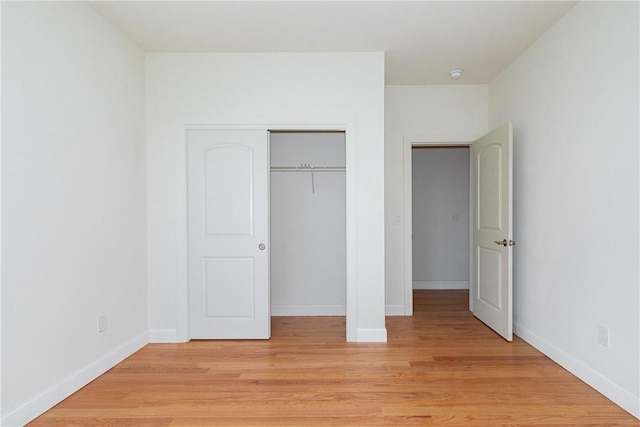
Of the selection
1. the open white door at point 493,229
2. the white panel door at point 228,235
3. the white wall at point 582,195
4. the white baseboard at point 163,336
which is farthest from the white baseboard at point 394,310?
the white baseboard at point 163,336

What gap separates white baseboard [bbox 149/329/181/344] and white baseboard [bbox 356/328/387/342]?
1.66m

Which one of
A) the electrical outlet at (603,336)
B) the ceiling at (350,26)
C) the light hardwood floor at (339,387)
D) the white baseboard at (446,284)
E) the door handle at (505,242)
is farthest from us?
the white baseboard at (446,284)

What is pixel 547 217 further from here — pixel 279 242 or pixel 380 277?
pixel 279 242

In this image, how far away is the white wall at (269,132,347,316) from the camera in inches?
163

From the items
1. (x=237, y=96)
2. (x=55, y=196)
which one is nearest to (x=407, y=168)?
(x=237, y=96)

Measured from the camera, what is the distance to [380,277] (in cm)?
326

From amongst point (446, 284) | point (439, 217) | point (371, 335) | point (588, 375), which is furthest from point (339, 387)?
point (439, 217)

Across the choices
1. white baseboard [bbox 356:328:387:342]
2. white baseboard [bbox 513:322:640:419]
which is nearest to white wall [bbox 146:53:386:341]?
white baseboard [bbox 356:328:387:342]

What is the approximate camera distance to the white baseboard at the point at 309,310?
412cm

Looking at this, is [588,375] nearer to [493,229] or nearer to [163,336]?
[493,229]

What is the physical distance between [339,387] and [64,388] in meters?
1.74

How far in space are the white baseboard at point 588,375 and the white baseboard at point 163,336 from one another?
3.14 meters

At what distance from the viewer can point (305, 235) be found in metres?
4.18

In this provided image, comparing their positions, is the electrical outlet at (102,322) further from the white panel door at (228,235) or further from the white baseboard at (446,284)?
the white baseboard at (446,284)
